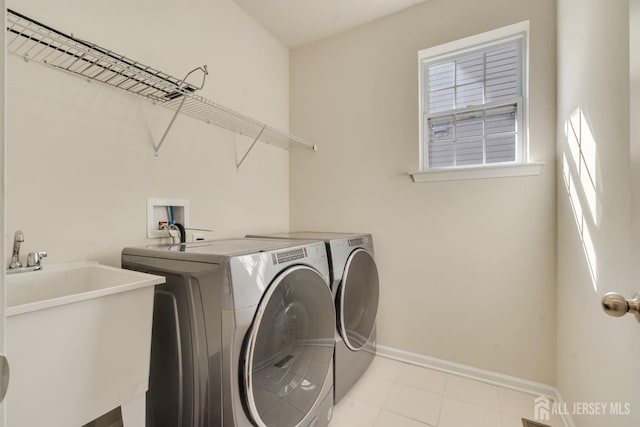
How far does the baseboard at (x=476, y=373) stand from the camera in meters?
1.66

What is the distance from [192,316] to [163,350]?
0.26 meters

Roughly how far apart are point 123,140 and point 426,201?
1.88 m

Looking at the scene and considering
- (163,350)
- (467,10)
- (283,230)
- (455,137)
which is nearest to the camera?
(163,350)

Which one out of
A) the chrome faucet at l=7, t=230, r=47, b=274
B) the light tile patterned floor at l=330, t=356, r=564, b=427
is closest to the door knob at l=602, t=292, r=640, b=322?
the light tile patterned floor at l=330, t=356, r=564, b=427

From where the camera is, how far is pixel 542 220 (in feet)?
5.53

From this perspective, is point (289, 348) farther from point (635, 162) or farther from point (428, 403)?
point (635, 162)

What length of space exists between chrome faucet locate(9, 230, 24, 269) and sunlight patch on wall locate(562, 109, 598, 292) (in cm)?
218

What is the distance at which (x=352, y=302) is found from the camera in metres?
1.73

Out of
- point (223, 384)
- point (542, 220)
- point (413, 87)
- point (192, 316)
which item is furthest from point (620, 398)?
point (413, 87)

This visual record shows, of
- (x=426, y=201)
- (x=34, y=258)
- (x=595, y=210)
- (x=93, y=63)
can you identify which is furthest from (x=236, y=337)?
(x=426, y=201)

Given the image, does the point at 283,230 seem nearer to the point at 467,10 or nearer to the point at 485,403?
the point at 485,403

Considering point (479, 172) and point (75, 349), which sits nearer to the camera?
point (75, 349)

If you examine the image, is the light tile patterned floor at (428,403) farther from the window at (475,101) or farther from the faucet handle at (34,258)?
A: the faucet handle at (34,258)

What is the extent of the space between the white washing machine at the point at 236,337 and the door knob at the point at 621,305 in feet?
3.01
